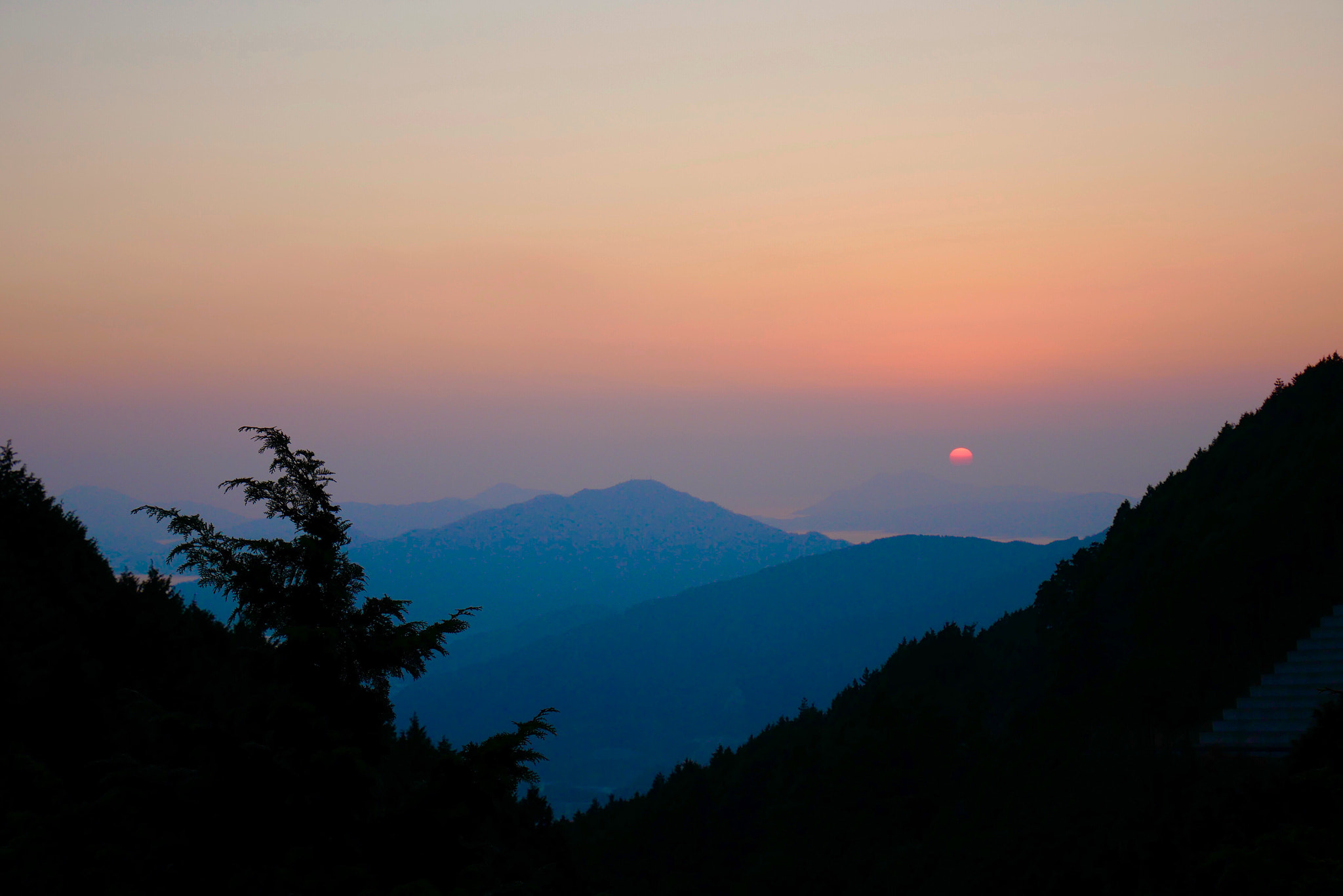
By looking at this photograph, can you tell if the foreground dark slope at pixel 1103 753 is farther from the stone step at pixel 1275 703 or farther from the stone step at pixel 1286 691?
the stone step at pixel 1275 703

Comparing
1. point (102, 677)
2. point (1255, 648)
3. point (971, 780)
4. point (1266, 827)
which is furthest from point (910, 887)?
point (102, 677)

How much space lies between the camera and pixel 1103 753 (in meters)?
53.5

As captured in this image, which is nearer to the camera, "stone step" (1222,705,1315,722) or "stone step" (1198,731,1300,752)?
"stone step" (1198,731,1300,752)

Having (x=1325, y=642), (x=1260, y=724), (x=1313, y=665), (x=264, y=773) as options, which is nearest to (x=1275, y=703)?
(x=1260, y=724)

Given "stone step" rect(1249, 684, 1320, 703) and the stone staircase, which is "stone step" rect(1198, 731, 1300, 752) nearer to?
the stone staircase

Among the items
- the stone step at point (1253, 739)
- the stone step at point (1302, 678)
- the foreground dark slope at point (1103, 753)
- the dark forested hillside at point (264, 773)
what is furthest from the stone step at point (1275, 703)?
the dark forested hillside at point (264, 773)

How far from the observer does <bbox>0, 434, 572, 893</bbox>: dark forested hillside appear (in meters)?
10.1

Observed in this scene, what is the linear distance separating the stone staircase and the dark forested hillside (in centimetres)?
4263

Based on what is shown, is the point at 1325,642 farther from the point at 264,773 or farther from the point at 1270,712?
the point at 264,773

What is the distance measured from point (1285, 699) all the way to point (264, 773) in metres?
47.8

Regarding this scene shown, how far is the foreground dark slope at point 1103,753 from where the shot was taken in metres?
32.1

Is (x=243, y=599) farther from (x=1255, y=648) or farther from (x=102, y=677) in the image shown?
(x=1255, y=648)

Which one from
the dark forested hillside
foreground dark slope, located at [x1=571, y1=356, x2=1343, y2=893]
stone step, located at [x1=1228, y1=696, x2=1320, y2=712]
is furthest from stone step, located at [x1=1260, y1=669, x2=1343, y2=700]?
the dark forested hillside

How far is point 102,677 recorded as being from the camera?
56.6 feet
